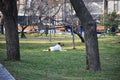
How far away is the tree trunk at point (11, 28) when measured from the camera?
17.9 metres

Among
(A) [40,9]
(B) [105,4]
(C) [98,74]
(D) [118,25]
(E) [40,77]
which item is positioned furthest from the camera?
(B) [105,4]

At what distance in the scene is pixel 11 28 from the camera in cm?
1814

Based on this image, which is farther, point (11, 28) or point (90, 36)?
point (11, 28)

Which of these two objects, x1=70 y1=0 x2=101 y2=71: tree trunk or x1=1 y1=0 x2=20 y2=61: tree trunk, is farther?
x1=1 y1=0 x2=20 y2=61: tree trunk

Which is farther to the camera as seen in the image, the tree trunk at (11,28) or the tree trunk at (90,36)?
the tree trunk at (11,28)

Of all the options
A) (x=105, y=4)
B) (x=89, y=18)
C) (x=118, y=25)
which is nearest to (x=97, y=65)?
(x=89, y=18)

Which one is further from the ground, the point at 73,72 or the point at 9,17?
the point at 9,17

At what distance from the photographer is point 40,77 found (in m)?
13.1

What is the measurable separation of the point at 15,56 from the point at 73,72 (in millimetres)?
4361

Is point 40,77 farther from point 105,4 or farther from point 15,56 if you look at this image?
point 105,4

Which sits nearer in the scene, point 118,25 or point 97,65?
point 97,65

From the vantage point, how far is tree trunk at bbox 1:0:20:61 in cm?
1789

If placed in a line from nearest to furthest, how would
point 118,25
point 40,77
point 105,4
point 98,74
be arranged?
point 40,77 → point 98,74 → point 118,25 → point 105,4

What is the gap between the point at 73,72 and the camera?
14.6 m
